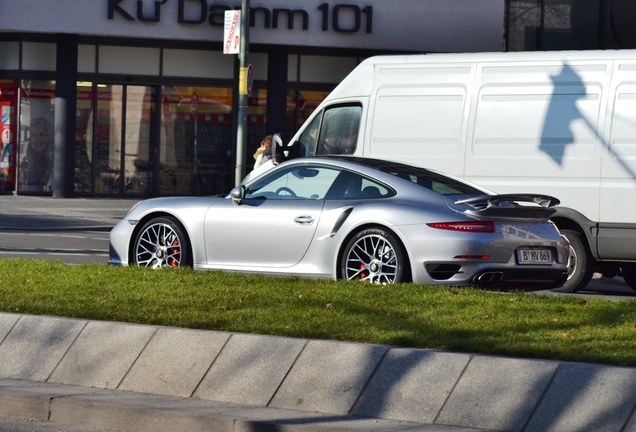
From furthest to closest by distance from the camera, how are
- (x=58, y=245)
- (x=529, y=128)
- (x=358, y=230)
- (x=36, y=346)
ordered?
(x=58, y=245), (x=529, y=128), (x=358, y=230), (x=36, y=346)

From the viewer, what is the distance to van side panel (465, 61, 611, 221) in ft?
45.7

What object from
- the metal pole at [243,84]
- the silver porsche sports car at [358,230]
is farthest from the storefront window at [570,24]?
the silver porsche sports car at [358,230]

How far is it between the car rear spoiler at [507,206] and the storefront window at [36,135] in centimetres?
2214

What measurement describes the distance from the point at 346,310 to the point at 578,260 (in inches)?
229

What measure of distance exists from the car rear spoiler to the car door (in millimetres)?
1409

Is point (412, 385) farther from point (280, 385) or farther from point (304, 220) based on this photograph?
point (304, 220)

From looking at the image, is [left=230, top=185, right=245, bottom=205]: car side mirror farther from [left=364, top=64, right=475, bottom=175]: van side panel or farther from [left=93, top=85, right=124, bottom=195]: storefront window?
[left=93, top=85, right=124, bottom=195]: storefront window

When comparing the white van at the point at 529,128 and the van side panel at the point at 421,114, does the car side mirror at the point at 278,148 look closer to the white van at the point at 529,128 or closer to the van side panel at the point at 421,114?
the white van at the point at 529,128

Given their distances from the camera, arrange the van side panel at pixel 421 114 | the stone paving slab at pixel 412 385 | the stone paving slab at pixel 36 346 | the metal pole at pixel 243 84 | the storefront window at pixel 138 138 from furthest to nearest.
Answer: the storefront window at pixel 138 138 < the metal pole at pixel 243 84 < the van side panel at pixel 421 114 < the stone paving slab at pixel 36 346 < the stone paving slab at pixel 412 385

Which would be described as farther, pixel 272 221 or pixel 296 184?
pixel 296 184

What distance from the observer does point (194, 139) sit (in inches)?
1287

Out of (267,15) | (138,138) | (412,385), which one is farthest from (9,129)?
(412,385)

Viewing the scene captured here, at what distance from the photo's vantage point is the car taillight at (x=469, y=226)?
35.5 feet

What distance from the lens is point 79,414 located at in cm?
746
